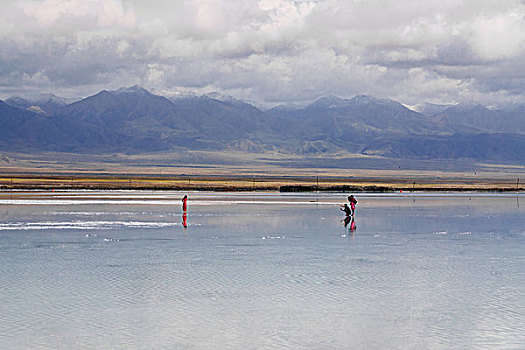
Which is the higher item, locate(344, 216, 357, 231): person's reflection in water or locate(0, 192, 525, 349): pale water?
locate(344, 216, 357, 231): person's reflection in water

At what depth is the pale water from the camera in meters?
16.0

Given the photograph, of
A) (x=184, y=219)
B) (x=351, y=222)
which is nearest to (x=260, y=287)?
(x=351, y=222)

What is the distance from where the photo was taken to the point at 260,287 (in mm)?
21734

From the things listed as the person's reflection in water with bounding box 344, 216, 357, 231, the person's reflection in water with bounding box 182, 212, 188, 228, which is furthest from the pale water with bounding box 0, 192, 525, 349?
the person's reflection in water with bounding box 182, 212, 188, 228

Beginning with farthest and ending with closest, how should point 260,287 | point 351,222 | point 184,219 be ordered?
point 184,219, point 351,222, point 260,287

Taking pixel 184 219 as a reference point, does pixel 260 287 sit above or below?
below

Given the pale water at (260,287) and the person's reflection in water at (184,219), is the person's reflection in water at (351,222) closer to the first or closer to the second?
the pale water at (260,287)

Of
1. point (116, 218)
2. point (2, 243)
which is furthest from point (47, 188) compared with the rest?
point (2, 243)

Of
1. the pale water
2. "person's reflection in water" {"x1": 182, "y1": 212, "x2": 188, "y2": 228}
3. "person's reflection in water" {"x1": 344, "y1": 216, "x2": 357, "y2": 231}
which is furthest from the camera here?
"person's reflection in water" {"x1": 182, "y1": 212, "x2": 188, "y2": 228}

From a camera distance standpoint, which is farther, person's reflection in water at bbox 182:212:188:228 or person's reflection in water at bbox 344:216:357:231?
person's reflection in water at bbox 182:212:188:228

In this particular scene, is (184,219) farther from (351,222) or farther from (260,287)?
(260,287)

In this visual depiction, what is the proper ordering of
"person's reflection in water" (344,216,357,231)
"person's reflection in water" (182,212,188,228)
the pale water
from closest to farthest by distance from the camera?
1. the pale water
2. "person's reflection in water" (344,216,357,231)
3. "person's reflection in water" (182,212,188,228)

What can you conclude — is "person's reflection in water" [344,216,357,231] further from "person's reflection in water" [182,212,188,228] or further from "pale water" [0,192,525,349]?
"person's reflection in water" [182,212,188,228]

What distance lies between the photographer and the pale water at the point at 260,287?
52.6 ft
